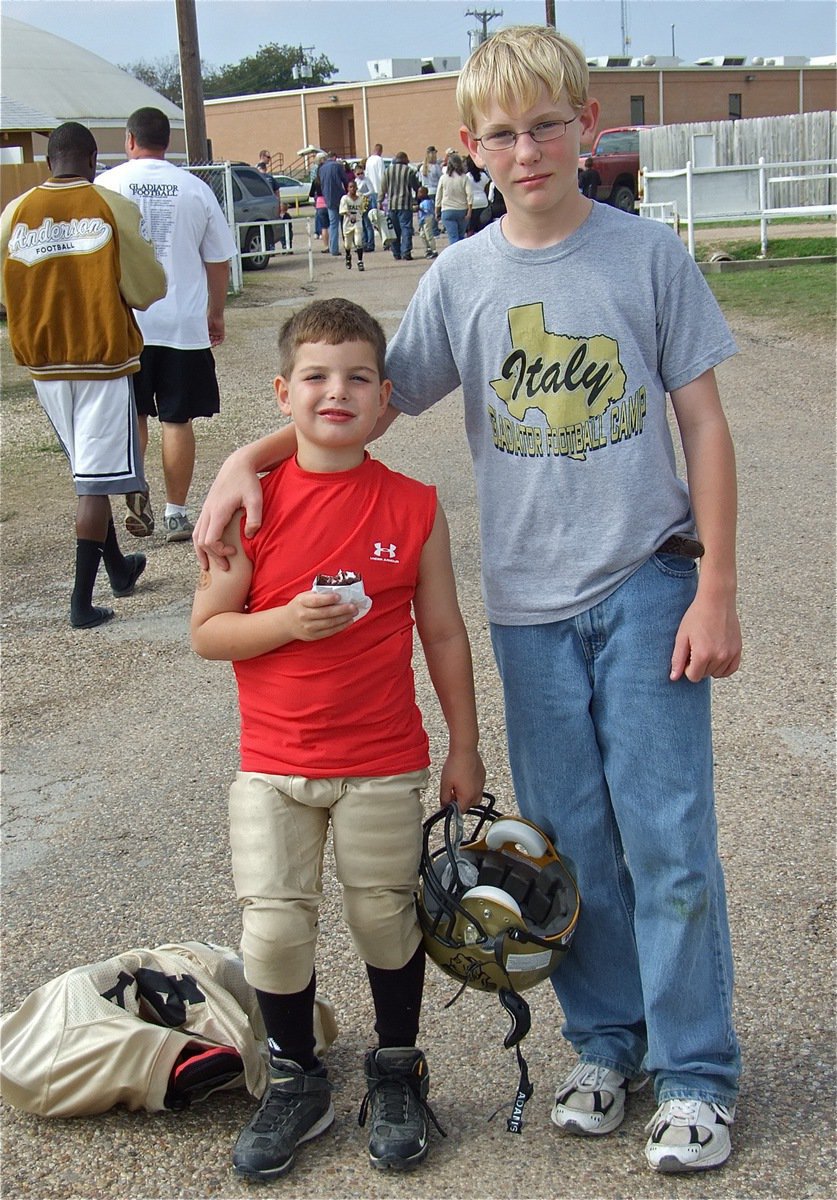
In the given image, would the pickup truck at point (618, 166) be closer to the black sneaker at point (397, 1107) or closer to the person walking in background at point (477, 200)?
the person walking in background at point (477, 200)

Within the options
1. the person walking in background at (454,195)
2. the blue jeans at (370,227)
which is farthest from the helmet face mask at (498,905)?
the blue jeans at (370,227)

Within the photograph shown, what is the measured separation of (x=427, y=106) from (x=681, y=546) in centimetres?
6711

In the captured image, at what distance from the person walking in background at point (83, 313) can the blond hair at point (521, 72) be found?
3.90 metres

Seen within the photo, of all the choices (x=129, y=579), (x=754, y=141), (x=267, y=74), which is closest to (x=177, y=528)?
(x=129, y=579)

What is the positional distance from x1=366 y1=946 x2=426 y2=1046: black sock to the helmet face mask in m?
0.06

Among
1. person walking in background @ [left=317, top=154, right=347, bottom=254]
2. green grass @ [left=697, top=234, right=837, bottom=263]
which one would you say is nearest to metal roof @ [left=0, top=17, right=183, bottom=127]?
person walking in background @ [left=317, top=154, right=347, bottom=254]

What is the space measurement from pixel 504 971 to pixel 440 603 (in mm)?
713

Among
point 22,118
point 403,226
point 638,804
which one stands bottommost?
point 638,804

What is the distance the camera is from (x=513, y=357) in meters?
2.57

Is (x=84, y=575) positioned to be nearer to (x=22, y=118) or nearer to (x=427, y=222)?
(x=427, y=222)

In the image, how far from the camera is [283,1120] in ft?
8.57

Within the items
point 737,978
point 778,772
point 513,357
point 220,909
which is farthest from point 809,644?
point 513,357

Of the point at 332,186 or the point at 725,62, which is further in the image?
the point at 725,62

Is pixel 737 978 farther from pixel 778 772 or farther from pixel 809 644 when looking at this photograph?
pixel 809 644
